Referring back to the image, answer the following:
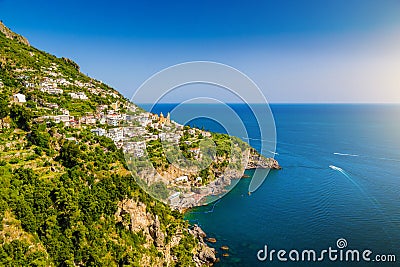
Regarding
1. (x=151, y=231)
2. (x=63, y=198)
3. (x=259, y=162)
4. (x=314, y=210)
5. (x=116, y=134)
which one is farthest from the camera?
(x=259, y=162)

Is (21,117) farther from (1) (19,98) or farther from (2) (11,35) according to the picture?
(2) (11,35)

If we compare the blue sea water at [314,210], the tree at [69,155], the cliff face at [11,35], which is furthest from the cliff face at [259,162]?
the cliff face at [11,35]

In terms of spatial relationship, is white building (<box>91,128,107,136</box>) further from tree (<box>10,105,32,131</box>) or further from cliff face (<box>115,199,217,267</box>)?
cliff face (<box>115,199,217,267</box>)

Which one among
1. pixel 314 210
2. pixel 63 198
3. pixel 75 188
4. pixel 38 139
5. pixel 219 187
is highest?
pixel 219 187

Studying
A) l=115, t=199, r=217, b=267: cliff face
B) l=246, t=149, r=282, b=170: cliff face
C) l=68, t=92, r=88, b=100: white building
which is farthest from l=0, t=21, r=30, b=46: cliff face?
l=246, t=149, r=282, b=170: cliff face

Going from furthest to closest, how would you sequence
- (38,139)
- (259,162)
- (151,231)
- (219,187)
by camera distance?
(259,162) < (219,187) < (38,139) < (151,231)

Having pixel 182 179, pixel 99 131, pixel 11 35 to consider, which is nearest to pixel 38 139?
pixel 99 131
